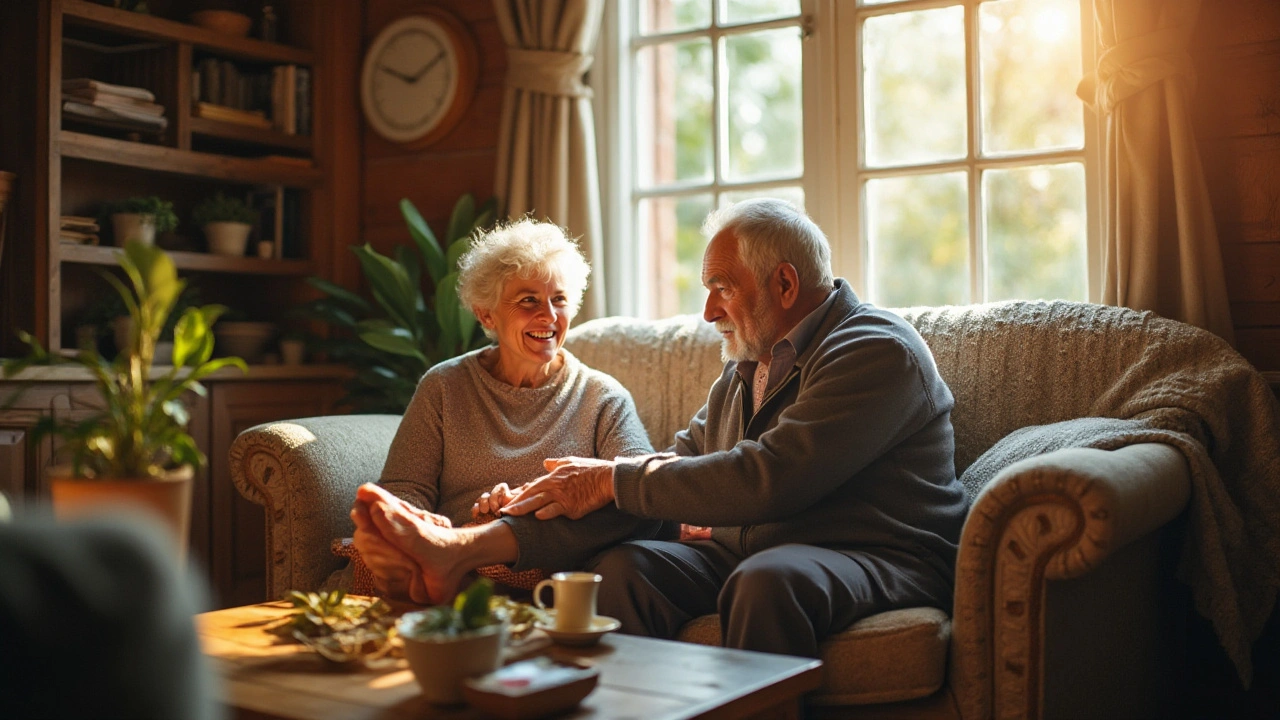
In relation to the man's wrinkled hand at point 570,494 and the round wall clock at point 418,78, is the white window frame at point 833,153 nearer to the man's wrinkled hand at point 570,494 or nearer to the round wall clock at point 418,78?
Answer: the round wall clock at point 418,78

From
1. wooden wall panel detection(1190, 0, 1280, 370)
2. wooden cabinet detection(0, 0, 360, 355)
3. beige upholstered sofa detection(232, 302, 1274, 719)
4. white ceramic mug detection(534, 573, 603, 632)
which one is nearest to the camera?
white ceramic mug detection(534, 573, 603, 632)

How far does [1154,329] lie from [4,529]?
7.20 feet

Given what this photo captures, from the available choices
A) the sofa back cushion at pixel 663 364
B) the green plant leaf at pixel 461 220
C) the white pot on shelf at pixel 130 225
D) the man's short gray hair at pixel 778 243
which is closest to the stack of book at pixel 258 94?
the white pot on shelf at pixel 130 225

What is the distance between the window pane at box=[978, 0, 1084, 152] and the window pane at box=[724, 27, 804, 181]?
54 centimetres

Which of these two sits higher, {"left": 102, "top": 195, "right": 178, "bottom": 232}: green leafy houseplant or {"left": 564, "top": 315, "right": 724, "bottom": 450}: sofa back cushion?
{"left": 102, "top": 195, "right": 178, "bottom": 232}: green leafy houseplant

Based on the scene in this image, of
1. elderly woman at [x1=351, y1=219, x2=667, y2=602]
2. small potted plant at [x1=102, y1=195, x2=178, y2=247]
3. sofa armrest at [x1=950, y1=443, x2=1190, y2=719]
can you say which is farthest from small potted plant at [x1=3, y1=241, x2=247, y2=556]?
small potted plant at [x1=102, y1=195, x2=178, y2=247]

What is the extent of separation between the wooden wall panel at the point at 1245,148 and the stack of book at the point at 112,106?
9.65 feet

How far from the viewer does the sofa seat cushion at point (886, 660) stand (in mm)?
1786

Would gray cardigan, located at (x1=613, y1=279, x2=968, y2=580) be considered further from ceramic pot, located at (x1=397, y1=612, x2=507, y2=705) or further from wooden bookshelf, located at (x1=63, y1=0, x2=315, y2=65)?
wooden bookshelf, located at (x1=63, y1=0, x2=315, y2=65)

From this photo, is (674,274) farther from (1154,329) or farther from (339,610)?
(339,610)

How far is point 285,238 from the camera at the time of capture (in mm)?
3975

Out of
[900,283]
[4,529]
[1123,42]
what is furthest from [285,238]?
[4,529]

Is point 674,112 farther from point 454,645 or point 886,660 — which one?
point 454,645

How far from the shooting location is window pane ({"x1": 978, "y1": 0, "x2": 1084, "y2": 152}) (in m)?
2.92
